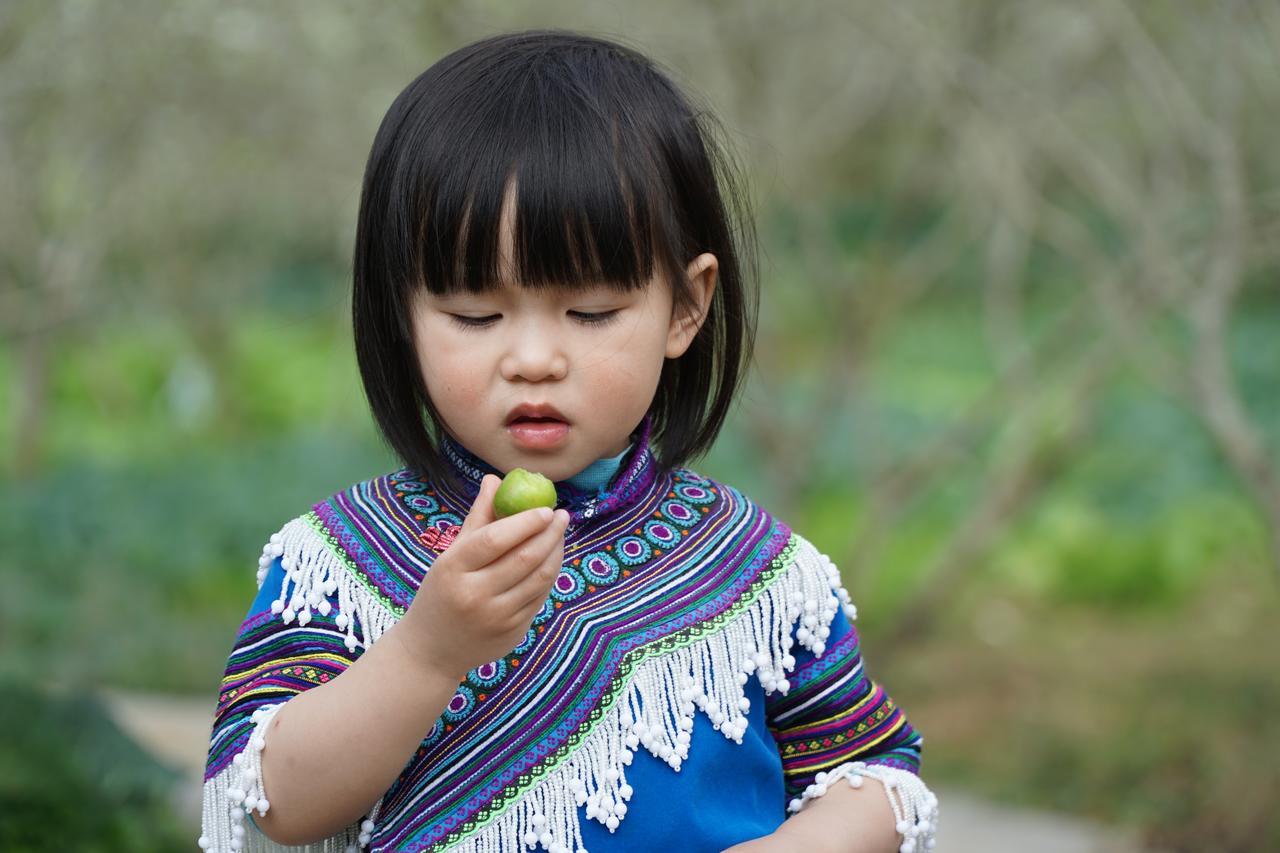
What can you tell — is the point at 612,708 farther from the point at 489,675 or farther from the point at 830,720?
the point at 830,720

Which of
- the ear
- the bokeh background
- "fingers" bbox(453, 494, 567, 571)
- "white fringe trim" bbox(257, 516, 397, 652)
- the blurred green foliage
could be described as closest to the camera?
"fingers" bbox(453, 494, 567, 571)

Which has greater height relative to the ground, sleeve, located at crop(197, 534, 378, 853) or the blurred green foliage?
the blurred green foliage

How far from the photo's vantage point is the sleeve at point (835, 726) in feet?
5.28

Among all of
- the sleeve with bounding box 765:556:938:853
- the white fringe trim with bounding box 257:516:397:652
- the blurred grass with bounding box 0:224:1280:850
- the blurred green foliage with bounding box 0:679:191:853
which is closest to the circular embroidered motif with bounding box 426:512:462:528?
the white fringe trim with bounding box 257:516:397:652

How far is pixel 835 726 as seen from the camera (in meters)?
1.63

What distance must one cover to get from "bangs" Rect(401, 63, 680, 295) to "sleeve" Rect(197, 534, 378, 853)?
0.34 m

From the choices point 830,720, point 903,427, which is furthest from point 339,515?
point 903,427

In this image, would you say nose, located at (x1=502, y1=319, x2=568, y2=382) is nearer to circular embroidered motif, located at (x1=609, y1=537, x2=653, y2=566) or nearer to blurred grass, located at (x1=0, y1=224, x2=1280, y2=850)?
Result: circular embroidered motif, located at (x1=609, y1=537, x2=653, y2=566)

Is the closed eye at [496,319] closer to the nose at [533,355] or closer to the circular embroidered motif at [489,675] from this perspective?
the nose at [533,355]

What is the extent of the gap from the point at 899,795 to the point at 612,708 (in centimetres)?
35

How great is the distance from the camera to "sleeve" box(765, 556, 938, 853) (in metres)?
1.61

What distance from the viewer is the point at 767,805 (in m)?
1.58

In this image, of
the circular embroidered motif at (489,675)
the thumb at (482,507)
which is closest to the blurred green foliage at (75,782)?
the circular embroidered motif at (489,675)

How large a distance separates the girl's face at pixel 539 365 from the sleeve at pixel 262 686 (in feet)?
0.75
